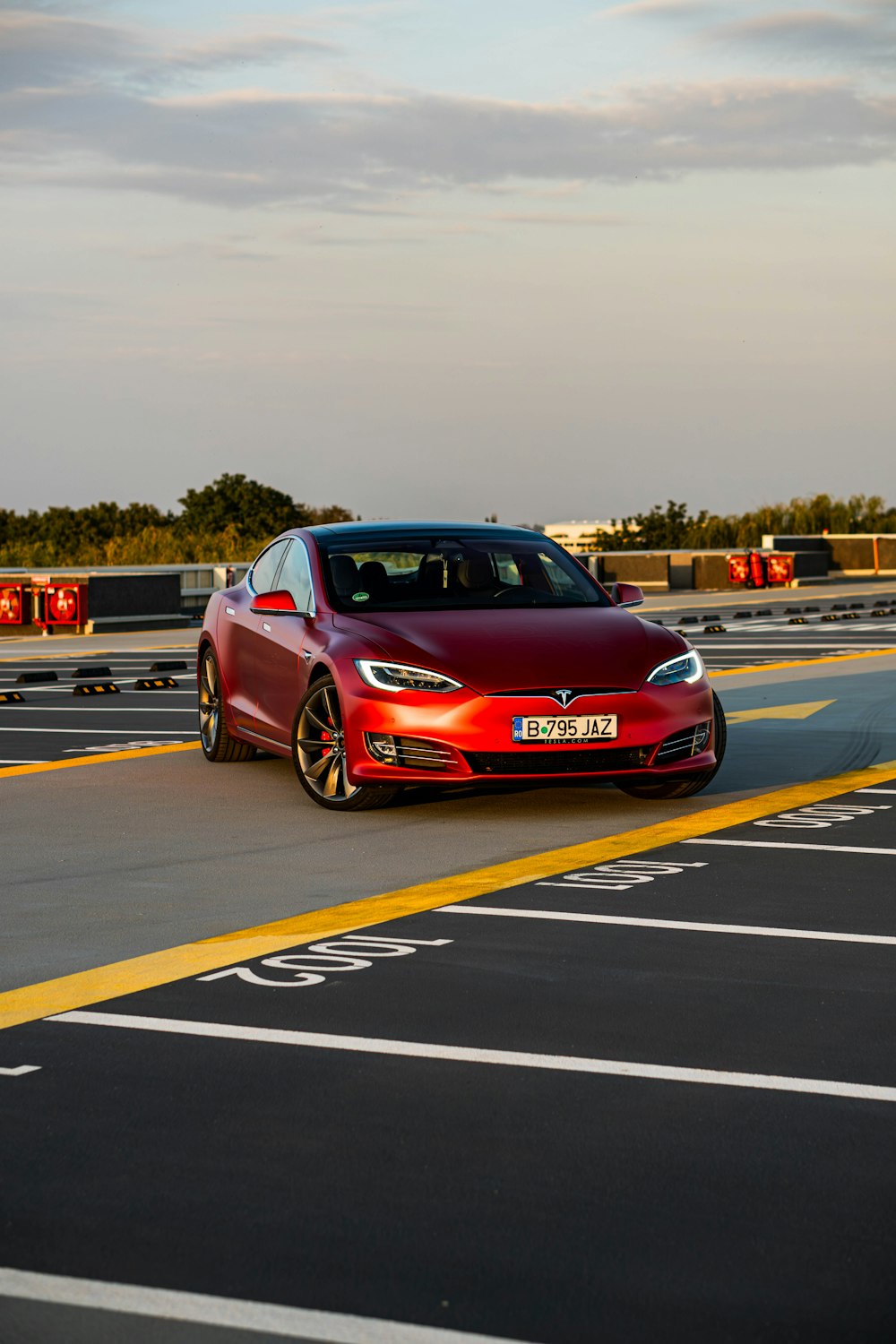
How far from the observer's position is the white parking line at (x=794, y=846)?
337 inches

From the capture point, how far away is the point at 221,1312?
352 cm

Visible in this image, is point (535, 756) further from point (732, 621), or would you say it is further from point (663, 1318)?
point (732, 621)

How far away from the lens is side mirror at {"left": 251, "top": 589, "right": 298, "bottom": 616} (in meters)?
10.7

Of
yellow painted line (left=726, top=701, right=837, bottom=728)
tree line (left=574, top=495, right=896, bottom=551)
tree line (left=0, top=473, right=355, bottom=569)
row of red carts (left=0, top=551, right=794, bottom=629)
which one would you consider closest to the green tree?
tree line (left=0, top=473, right=355, bottom=569)

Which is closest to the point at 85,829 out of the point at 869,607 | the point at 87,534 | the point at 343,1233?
the point at 343,1233

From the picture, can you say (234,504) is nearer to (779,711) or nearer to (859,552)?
(859,552)

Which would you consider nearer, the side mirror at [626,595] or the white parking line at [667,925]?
the white parking line at [667,925]

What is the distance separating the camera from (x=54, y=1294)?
3.61 metres

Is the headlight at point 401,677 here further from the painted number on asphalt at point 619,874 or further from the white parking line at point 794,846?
the painted number on asphalt at point 619,874

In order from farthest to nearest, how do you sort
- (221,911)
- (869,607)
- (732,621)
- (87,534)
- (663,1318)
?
(87,534) → (869,607) → (732,621) → (221,911) → (663,1318)

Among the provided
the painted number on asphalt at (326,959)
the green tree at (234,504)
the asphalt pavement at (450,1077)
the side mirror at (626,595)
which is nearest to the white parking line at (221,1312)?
the asphalt pavement at (450,1077)

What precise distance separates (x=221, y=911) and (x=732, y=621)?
24392 mm

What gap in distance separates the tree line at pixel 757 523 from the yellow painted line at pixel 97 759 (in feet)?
179

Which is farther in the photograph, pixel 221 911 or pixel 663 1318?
pixel 221 911
